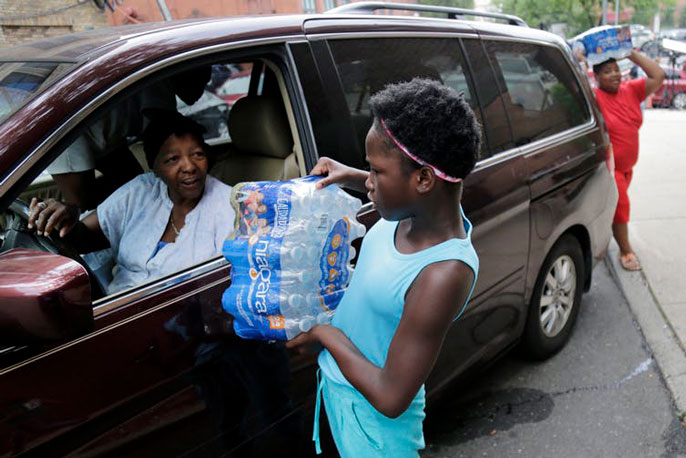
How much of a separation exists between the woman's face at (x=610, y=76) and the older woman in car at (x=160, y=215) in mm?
3435

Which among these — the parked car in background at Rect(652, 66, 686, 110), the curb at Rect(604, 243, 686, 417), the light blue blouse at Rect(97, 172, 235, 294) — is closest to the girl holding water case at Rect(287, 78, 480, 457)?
the light blue blouse at Rect(97, 172, 235, 294)

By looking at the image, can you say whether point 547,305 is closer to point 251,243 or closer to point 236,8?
point 251,243

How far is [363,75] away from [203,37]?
702 millimetres

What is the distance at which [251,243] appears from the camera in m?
1.77

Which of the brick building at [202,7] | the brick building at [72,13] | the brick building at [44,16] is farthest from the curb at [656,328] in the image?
the brick building at [44,16]

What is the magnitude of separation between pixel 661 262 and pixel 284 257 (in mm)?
4302

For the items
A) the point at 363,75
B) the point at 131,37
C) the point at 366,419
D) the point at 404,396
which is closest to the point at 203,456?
the point at 366,419

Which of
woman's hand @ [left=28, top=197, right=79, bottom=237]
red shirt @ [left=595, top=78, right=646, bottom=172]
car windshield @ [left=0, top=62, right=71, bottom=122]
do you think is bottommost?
red shirt @ [left=595, top=78, right=646, bottom=172]

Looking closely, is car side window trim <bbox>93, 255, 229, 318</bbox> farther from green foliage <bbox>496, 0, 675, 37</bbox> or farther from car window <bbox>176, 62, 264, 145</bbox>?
green foliage <bbox>496, 0, 675, 37</bbox>

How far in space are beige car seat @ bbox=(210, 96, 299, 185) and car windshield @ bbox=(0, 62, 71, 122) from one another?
33.8 inches

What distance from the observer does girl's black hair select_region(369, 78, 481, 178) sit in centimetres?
141

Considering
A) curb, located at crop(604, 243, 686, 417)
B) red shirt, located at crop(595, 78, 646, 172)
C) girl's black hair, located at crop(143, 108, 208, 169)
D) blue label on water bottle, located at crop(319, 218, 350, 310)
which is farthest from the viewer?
red shirt, located at crop(595, 78, 646, 172)

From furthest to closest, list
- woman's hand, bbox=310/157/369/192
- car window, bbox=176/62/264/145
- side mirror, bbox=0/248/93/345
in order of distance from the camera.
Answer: car window, bbox=176/62/264/145 < woman's hand, bbox=310/157/369/192 < side mirror, bbox=0/248/93/345

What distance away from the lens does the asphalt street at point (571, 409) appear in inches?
119
